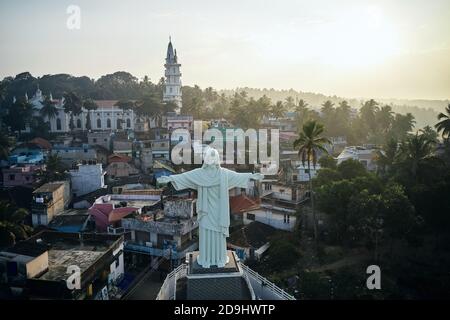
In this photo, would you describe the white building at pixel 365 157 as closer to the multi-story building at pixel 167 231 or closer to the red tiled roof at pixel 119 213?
the multi-story building at pixel 167 231

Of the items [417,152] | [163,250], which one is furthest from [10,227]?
[417,152]

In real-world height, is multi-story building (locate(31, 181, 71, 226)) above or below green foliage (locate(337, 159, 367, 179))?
below

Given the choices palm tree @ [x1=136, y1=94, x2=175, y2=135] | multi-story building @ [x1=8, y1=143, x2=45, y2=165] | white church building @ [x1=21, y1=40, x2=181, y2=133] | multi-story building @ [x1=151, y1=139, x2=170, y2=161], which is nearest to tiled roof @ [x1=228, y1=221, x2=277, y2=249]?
multi-story building @ [x1=151, y1=139, x2=170, y2=161]

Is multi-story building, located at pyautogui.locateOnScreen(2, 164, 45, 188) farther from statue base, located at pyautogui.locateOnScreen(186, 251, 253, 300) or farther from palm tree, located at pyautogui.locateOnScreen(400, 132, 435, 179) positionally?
palm tree, located at pyautogui.locateOnScreen(400, 132, 435, 179)

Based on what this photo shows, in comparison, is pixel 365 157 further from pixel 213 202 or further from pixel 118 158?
pixel 213 202
